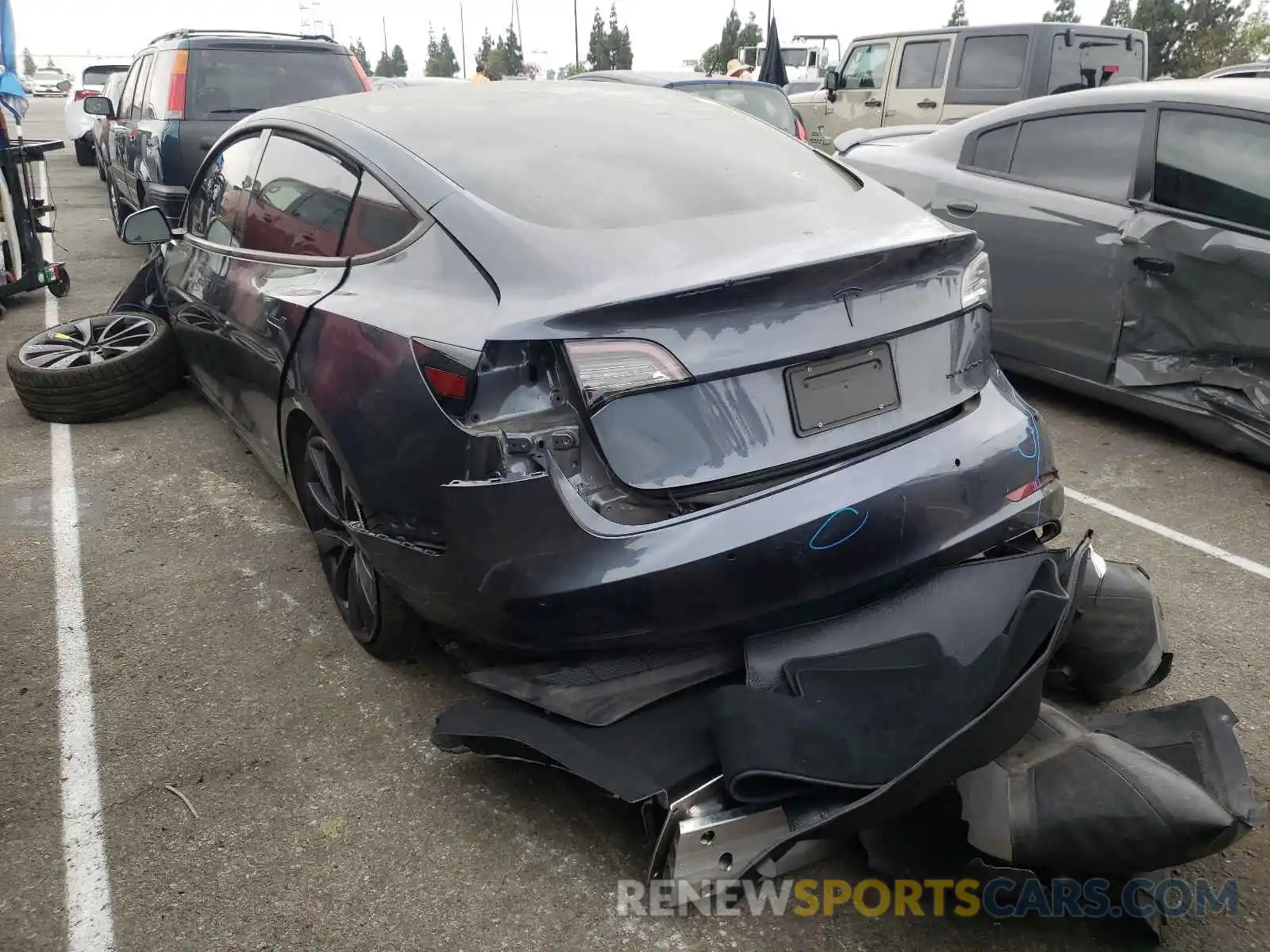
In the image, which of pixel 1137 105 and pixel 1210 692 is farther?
pixel 1137 105

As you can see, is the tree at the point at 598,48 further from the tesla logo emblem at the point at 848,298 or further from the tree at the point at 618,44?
the tesla logo emblem at the point at 848,298

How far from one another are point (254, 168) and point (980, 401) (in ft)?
8.81

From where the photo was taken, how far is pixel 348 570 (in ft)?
10.1

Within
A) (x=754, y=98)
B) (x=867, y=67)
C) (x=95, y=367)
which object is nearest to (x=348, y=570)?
(x=95, y=367)

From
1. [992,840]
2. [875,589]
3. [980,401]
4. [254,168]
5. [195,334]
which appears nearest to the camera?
[992,840]

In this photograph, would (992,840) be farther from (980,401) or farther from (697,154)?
(697,154)

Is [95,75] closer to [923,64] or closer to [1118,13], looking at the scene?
[923,64]

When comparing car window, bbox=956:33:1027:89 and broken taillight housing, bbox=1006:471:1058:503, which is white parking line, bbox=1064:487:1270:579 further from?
car window, bbox=956:33:1027:89

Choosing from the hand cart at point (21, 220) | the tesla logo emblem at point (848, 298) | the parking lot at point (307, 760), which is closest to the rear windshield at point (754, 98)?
the hand cart at point (21, 220)

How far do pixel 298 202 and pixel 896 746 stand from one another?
250cm

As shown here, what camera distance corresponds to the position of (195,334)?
421cm

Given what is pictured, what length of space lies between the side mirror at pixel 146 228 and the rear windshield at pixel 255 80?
11.5ft

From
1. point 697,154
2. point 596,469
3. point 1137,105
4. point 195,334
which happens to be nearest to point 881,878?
point 596,469

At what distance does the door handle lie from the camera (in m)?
4.37
